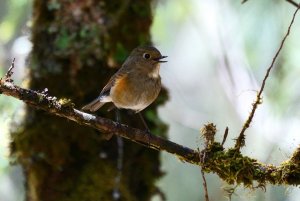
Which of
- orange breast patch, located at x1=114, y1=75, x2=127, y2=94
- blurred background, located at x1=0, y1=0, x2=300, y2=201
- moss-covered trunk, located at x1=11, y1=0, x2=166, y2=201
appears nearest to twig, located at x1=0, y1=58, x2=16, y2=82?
orange breast patch, located at x1=114, y1=75, x2=127, y2=94

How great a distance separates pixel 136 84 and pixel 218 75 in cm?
271

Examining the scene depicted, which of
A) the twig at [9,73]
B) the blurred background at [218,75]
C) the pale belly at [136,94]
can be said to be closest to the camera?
the twig at [9,73]

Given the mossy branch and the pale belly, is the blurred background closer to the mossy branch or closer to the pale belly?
the pale belly

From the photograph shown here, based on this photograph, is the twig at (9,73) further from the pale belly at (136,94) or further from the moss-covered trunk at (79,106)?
the moss-covered trunk at (79,106)

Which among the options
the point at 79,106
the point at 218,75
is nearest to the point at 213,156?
the point at 79,106

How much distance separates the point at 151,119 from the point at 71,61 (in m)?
0.93

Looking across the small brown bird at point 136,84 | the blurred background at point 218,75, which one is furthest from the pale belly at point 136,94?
the blurred background at point 218,75

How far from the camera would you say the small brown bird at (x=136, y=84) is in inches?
175

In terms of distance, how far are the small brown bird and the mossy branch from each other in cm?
113

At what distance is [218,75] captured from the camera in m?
7.03

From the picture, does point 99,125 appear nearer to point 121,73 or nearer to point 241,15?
point 121,73

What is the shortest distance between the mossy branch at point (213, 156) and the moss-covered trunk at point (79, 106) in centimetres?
161

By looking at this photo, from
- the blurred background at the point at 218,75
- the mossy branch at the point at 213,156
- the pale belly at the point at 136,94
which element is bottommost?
the mossy branch at the point at 213,156

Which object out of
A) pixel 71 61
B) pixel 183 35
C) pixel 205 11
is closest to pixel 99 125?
pixel 71 61
